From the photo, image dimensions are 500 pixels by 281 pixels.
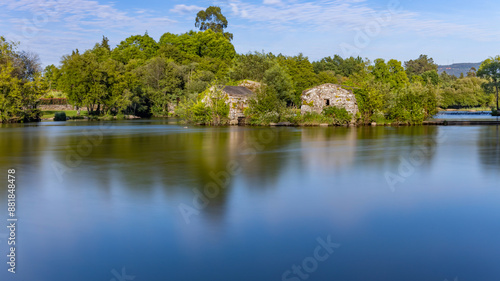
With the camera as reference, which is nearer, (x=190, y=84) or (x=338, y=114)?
(x=338, y=114)

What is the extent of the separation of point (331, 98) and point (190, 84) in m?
33.2

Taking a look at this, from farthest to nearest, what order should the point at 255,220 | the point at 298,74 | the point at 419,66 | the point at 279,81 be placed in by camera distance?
the point at 419,66 → the point at 298,74 → the point at 279,81 → the point at 255,220

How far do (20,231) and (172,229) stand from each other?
2.59m

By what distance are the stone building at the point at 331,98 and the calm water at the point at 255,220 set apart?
26.0 metres

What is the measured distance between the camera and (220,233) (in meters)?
7.65

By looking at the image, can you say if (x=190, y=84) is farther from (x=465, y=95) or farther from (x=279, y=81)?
(x=465, y=95)

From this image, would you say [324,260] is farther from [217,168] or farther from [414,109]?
[414,109]

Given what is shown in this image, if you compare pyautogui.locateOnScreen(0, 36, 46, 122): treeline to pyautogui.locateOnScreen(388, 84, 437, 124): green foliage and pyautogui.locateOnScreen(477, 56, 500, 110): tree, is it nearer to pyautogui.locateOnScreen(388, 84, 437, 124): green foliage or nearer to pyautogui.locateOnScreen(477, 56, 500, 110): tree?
pyautogui.locateOnScreen(388, 84, 437, 124): green foliage

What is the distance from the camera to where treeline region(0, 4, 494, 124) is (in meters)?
44.1

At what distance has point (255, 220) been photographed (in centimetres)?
843

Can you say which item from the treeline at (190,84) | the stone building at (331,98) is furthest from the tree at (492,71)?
the stone building at (331,98)

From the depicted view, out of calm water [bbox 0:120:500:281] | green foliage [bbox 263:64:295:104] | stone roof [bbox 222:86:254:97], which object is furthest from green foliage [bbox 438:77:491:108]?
calm water [bbox 0:120:500:281]

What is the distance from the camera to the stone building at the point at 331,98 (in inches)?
1660

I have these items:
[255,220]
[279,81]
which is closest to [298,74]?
[279,81]
